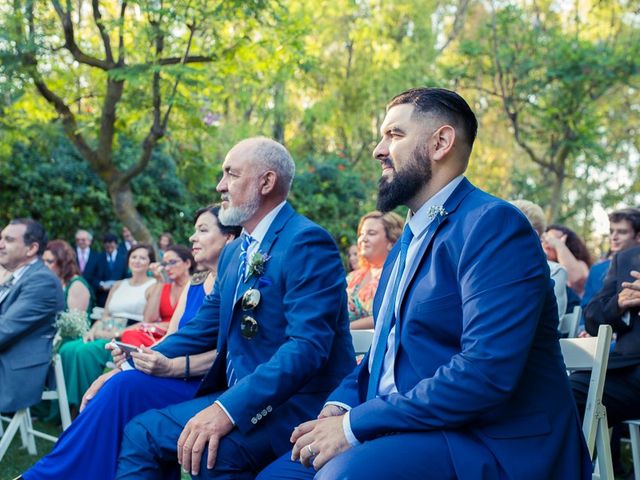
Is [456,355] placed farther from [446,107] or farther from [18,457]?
[18,457]

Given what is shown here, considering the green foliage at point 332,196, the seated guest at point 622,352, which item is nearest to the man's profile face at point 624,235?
the seated guest at point 622,352

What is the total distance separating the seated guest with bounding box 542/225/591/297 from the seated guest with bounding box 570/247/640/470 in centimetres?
250

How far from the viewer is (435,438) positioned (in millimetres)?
2357

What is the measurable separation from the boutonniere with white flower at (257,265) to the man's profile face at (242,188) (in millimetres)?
261

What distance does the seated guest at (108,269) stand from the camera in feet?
45.9

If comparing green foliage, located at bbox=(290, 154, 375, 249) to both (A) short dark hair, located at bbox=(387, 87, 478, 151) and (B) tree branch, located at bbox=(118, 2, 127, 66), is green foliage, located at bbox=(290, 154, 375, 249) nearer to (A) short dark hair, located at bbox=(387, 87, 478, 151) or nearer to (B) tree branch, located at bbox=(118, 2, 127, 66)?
(B) tree branch, located at bbox=(118, 2, 127, 66)

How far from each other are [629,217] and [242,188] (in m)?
3.61

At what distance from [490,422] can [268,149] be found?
1.87 meters

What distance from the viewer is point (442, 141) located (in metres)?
2.73

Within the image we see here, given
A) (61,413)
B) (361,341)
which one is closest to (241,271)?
(361,341)

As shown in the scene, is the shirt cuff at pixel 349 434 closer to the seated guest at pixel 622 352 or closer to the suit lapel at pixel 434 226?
the suit lapel at pixel 434 226

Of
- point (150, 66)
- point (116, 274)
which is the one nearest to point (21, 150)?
point (116, 274)

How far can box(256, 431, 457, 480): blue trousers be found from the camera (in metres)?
2.28

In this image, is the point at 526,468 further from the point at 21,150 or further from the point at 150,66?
the point at 21,150
